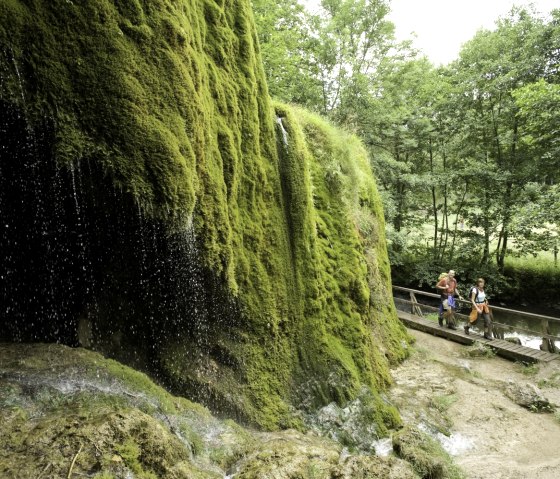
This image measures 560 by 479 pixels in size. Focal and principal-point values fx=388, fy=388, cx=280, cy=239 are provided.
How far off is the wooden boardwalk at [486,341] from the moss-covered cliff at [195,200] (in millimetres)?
5099

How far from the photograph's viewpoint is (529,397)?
829 cm

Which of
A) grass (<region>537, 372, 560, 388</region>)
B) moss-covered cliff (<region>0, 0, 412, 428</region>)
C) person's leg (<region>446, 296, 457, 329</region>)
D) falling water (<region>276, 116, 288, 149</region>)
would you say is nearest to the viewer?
moss-covered cliff (<region>0, 0, 412, 428</region>)

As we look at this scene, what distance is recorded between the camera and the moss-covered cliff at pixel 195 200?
345cm

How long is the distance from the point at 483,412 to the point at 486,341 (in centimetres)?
456

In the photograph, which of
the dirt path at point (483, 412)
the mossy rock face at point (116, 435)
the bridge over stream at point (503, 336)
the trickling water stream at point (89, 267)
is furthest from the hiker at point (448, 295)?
the trickling water stream at point (89, 267)

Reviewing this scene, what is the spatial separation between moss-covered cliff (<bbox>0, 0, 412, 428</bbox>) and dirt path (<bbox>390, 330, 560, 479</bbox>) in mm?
1151

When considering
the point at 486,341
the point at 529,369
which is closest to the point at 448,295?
the point at 486,341

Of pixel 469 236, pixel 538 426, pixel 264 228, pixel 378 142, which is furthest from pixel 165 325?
pixel 469 236

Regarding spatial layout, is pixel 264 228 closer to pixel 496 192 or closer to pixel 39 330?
pixel 39 330

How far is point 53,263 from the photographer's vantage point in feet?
15.7

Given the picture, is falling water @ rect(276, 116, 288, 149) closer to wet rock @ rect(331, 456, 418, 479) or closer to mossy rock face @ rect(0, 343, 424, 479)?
mossy rock face @ rect(0, 343, 424, 479)

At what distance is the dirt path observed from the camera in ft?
20.2

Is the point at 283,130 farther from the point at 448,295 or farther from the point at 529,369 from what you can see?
the point at 448,295

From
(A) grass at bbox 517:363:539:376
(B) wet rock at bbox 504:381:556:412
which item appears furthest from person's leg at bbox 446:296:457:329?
(B) wet rock at bbox 504:381:556:412
